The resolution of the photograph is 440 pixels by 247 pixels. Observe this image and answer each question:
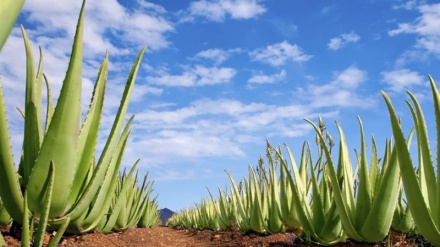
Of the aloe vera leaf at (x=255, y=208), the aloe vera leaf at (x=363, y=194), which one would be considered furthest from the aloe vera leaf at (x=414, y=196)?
the aloe vera leaf at (x=255, y=208)

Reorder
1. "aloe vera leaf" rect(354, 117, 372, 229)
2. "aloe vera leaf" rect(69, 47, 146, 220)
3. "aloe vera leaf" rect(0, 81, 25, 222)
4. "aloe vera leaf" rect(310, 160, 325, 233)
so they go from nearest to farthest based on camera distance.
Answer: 1. "aloe vera leaf" rect(0, 81, 25, 222)
2. "aloe vera leaf" rect(69, 47, 146, 220)
3. "aloe vera leaf" rect(354, 117, 372, 229)
4. "aloe vera leaf" rect(310, 160, 325, 233)

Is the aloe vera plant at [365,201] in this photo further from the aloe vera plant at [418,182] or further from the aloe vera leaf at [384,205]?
the aloe vera plant at [418,182]

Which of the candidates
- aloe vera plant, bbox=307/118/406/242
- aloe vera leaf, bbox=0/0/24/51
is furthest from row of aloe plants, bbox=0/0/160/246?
aloe vera plant, bbox=307/118/406/242

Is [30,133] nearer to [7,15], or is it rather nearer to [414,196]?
[7,15]

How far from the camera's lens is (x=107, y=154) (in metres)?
1.64

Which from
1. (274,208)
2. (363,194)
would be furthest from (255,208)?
(363,194)

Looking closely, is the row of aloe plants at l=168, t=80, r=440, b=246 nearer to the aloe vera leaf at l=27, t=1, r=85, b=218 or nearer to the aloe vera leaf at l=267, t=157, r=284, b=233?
the aloe vera leaf at l=267, t=157, r=284, b=233

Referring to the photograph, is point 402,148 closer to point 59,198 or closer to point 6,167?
point 59,198

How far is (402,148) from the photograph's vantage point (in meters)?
1.54

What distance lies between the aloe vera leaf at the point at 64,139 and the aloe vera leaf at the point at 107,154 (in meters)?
0.10

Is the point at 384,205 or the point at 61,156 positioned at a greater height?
the point at 61,156

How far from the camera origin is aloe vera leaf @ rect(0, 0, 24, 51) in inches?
35.5

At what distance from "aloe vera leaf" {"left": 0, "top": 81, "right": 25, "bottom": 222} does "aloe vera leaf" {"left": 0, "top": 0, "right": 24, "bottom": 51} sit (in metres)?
0.44

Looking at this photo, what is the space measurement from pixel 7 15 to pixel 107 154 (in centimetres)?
81
